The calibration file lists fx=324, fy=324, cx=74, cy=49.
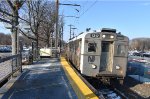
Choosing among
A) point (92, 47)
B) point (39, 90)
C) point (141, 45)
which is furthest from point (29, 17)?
point (141, 45)

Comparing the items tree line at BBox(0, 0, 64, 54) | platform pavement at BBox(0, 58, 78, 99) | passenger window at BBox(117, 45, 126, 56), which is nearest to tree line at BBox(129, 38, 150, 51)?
tree line at BBox(0, 0, 64, 54)

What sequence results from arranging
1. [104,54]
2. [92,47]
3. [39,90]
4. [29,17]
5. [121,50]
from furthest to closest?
[29,17] < [104,54] < [121,50] < [92,47] < [39,90]

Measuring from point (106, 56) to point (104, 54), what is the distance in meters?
0.18

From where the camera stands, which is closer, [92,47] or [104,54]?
[92,47]

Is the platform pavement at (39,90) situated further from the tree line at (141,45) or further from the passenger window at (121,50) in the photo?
the tree line at (141,45)

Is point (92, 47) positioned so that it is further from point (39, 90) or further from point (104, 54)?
point (39, 90)

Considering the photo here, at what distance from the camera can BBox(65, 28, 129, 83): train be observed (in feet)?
63.8

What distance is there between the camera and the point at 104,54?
19.9m

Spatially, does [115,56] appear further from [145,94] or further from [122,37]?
[145,94]

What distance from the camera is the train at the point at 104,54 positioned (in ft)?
63.8

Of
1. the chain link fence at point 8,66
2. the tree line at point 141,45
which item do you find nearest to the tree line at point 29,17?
the chain link fence at point 8,66

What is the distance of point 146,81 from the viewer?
22.2m

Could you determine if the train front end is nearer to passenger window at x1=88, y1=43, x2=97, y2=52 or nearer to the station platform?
passenger window at x1=88, y1=43, x2=97, y2=52

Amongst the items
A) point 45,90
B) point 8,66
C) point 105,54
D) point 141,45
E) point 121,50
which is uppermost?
point 141,45
